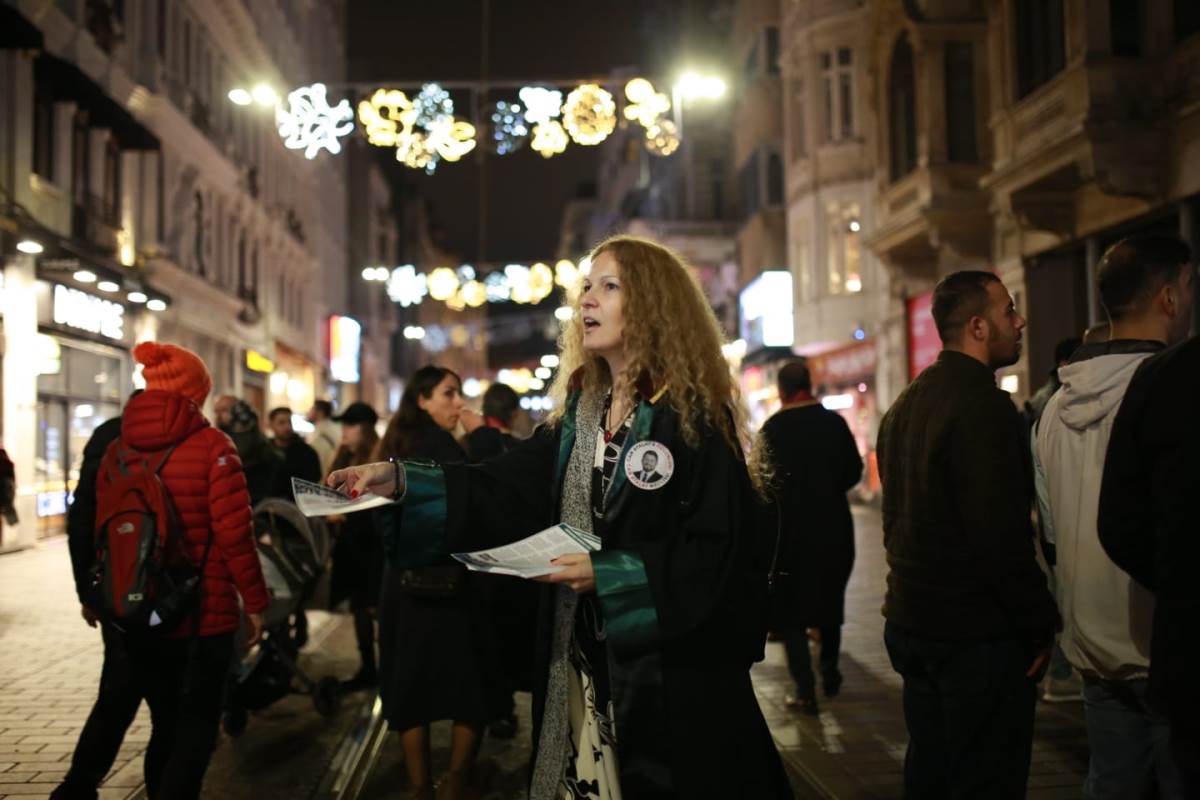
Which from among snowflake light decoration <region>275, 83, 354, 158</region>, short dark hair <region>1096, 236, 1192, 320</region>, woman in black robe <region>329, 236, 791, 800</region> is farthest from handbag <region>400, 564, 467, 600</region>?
snowflake light decoration <region>275, 83, 354, 158</region>

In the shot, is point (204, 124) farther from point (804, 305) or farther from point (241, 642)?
point (241, 642)

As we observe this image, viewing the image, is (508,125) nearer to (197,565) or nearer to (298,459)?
(298,459)

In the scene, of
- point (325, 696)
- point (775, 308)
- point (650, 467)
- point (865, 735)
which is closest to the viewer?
point (650, 467)

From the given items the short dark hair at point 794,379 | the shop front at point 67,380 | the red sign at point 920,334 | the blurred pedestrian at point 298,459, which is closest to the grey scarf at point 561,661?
the short dark hair at point 794,379

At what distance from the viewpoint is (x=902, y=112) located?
1898 cm

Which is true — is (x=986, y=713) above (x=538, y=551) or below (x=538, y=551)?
below

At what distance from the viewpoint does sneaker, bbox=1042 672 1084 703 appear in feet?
22.8

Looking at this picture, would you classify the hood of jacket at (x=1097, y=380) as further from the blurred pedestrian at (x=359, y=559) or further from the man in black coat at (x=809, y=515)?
the blurred pedestrian at (x=359, y=559)

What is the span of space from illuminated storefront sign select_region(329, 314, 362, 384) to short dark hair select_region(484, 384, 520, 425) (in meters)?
39.4

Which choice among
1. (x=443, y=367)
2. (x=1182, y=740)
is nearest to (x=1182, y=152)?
(x=443, y=367)

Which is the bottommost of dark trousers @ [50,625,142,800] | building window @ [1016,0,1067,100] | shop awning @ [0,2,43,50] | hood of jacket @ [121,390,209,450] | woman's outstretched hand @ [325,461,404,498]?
dark trousers @ [50,625,142,800]

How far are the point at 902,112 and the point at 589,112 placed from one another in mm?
8657

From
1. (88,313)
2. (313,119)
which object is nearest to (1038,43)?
(313,119)

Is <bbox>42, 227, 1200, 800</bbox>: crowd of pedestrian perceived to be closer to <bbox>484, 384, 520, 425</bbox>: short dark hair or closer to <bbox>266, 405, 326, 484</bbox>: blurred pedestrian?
<bbox>484, 384, 520, 425</bbox>: short dark hair
